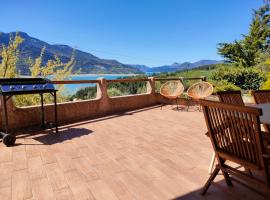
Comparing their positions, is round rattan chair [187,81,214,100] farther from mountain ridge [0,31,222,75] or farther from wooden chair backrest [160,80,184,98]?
mountain ridge [0,31,222,75]

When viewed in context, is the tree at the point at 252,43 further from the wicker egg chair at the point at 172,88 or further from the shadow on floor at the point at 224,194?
the shadow on floor at the point at 224,194

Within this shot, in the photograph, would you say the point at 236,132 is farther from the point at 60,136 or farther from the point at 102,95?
the point at 102,95

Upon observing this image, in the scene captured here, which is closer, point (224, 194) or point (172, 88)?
point (224, 194)

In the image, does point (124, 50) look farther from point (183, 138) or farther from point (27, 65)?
point (183, 138)

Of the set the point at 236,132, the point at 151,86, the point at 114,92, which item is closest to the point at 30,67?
the point at 114,92

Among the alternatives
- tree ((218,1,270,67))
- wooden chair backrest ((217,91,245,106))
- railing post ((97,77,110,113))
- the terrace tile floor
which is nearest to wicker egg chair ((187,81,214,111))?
the terrace tile floor

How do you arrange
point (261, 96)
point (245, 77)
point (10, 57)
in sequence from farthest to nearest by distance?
point (245, 77) → point (10, 57) → point (261, 96)

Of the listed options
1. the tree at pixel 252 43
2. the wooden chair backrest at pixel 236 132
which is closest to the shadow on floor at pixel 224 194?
the wooden chair backrest at pixel 236 132

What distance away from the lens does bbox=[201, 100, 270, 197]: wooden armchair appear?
162cm

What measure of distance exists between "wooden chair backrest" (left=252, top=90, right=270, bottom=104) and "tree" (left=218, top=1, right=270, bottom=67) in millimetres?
19208

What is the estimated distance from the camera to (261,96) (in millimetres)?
3176

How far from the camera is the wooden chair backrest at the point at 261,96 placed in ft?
10.3

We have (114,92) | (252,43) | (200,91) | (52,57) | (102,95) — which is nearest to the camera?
(102,95)

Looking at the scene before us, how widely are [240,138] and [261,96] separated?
1.69 m
